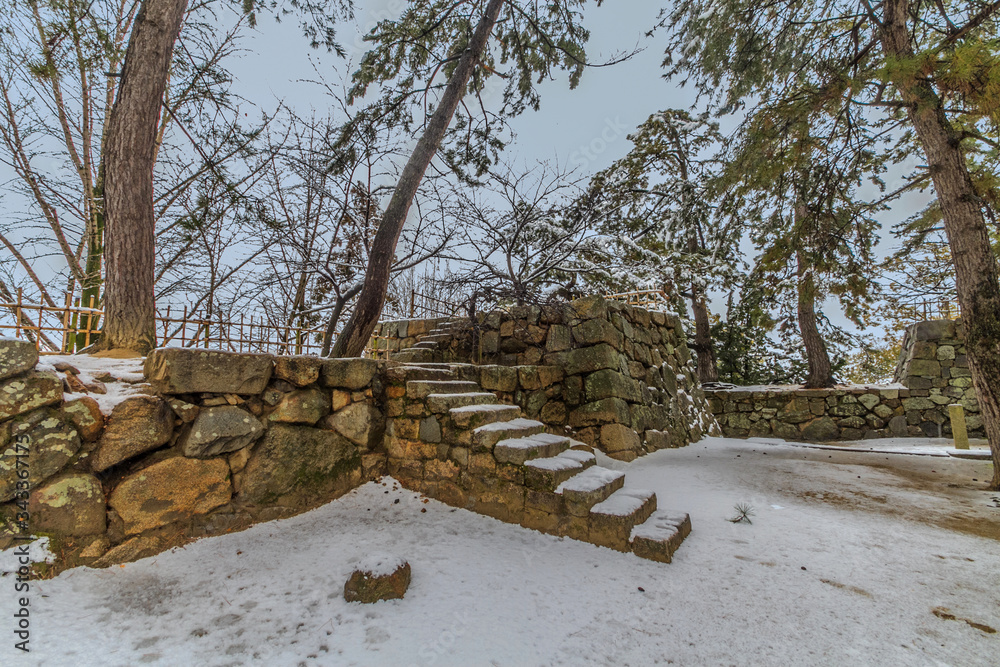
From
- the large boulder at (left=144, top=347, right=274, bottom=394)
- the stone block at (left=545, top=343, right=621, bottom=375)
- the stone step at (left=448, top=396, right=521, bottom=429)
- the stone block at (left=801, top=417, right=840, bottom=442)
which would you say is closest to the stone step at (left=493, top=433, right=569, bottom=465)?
the stone step at (left=448, top=396, right=521, bottom=429)

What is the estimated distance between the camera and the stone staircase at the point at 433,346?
5773 millimetres

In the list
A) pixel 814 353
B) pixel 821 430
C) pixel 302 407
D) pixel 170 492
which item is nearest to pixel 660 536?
pixel 302 407

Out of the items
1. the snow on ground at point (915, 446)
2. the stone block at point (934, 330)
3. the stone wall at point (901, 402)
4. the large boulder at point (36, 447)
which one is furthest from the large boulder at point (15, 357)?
the stone block at point (934, 330)

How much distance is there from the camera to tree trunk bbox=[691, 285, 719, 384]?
9797 mm

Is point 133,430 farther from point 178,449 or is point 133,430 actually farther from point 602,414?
point 602,414

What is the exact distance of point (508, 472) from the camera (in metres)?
2.85

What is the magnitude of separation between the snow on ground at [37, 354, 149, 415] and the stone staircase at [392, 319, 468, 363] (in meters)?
3.30

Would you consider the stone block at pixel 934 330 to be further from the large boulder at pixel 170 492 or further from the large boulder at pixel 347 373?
the large boulder at pixel 170 492

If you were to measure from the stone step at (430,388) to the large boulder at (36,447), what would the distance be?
6.39 ft

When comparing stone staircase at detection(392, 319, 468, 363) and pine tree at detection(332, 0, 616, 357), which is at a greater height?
A: pine tree at detection(332, 0, 616, 357)

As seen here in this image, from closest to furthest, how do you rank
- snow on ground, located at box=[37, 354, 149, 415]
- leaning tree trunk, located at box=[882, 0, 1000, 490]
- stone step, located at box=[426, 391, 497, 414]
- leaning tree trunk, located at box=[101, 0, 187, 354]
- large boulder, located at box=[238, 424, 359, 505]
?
snow on ground, located at box=[37, 354, 149, 415] < large boulder, located at box=[238, 424, 359, 505] < leaning tree trunk, located at box=[101, 0, 187, 354] < stone step, located at box=[426, 391, 497, 414] < leaning tree trunk, located at box=[882, 0, 1000, 490]

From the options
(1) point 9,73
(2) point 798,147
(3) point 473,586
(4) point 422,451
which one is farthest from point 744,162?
(1) point 9,73

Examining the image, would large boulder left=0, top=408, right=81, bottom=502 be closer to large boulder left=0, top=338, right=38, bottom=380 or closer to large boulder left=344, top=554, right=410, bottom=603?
large boulder left=0, top=338, right=38, bottom=380

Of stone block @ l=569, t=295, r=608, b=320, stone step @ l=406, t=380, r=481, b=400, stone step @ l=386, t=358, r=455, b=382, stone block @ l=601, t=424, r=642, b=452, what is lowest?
stone block @ l=601, t=424, r=642, b=452
